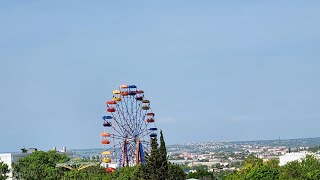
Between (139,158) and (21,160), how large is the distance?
1481 centimetres

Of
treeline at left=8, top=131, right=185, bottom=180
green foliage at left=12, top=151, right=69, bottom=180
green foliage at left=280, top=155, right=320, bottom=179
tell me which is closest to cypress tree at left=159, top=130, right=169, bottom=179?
treeline at left=8, top=131, right=185, bottom=180

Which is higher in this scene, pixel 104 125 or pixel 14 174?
pixel 104 125

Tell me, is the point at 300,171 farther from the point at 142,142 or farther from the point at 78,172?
the point at 142,142

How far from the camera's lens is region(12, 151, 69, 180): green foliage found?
91.2m

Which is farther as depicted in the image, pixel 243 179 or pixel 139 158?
pixel 139 158

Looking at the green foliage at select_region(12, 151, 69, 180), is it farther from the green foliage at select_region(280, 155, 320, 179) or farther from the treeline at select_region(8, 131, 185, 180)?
the green foliage at select_region(280, 155, 320, 179)

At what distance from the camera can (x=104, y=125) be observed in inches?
4190

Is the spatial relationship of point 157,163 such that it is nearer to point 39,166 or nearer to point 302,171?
point 302,171

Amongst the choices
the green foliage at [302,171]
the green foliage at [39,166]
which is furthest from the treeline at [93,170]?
the green foliage at [302,171]

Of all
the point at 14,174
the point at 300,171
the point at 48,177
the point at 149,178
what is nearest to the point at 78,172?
the point at 48,177

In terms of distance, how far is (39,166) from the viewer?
95000 mm

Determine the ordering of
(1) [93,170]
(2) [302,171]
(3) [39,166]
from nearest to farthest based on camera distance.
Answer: (2) [302,171], (3) [39,166], (1) [93,170]

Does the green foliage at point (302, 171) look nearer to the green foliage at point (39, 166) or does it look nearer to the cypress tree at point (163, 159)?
the cypress tree at point (163, 159)

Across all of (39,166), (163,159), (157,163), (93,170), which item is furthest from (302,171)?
(39,166)
